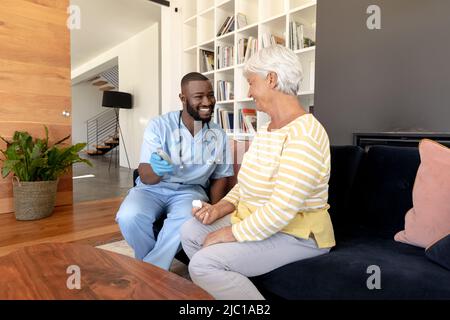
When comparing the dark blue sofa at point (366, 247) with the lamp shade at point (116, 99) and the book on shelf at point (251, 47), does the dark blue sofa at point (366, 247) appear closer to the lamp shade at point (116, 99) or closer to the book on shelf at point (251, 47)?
the book on shelf at point (251, 47)

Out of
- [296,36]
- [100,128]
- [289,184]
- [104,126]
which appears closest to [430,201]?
[289,184]

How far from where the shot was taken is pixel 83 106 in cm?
1095

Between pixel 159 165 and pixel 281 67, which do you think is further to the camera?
pixel 159 165

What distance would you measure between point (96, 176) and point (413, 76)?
4770 millimetres

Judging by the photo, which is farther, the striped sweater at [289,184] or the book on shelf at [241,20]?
the book on shelf at [241,20]

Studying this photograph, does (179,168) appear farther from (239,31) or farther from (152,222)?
(239,31)

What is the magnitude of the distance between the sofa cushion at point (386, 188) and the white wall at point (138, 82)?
181 inches

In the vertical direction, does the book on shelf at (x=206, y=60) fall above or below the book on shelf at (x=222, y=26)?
below

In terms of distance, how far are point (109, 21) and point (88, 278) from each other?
572 centimetres

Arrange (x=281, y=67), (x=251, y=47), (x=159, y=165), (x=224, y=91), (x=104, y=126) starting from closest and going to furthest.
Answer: (x=281, y=67) → (x=159, y=165) → (x=251, y=47) → (x=224, y=91) → (x=104, y=126)

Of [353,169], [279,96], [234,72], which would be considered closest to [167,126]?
[279,96]

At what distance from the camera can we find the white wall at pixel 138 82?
5723 millimetres

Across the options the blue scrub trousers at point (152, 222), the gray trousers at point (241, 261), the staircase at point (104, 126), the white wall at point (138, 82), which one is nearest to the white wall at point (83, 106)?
the staircase at point (104, 126)

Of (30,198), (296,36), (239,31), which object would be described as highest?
(239,31)
